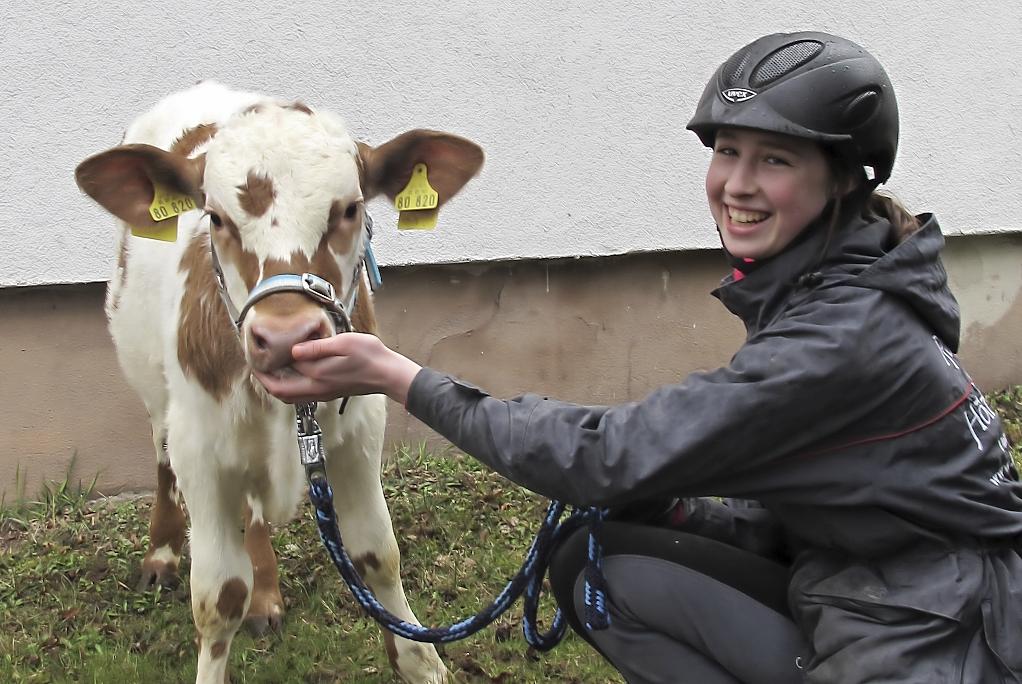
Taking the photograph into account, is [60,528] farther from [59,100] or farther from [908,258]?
[908,258]

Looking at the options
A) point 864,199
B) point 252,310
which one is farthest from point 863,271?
point 252,310

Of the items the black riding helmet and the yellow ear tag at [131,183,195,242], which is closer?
the black riding helmet

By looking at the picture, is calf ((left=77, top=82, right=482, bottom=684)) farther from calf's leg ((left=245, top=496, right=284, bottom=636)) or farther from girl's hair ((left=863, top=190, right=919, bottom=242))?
girl's hair ((left=863, top=190, right=919, bottom=242))

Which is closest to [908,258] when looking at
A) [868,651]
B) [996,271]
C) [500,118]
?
[868,651]

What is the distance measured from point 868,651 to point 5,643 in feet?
9.78

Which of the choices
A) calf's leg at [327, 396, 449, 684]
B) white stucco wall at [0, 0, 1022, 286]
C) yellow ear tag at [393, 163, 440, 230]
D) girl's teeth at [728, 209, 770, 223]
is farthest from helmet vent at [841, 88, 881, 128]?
white stucco wall at [0, 0, 1022, 286]

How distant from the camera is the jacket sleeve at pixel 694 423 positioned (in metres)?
1.85

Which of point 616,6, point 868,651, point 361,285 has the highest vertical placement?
point 616,6

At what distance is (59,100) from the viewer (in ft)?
14.2

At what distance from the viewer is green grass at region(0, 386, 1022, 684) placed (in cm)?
336

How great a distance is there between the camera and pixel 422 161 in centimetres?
286

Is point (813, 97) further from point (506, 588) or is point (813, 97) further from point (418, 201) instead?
point (506, 588)

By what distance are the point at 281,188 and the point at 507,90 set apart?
8.01 feet

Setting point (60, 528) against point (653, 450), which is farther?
point (60, 528)
